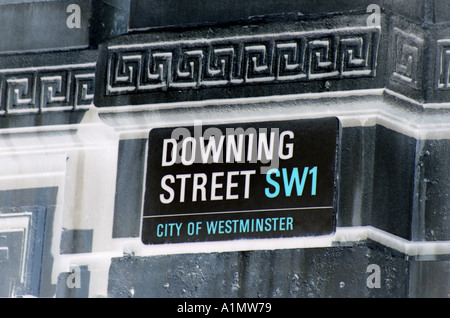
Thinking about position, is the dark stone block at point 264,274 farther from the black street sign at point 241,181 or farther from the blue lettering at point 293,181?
the blue lettering at point 293,181

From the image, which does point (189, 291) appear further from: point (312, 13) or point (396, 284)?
point (312, 13)

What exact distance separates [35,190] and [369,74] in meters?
2.62

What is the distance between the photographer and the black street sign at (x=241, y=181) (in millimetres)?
8633

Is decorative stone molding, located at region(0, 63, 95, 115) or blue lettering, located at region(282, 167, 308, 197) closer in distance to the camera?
blue lettering, located at region(282, 167, 308, 197)

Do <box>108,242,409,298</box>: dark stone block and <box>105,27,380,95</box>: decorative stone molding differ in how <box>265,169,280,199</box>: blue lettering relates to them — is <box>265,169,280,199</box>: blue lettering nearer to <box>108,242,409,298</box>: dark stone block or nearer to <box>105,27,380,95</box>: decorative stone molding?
<box>108,242,409,298</box>: dark stone block

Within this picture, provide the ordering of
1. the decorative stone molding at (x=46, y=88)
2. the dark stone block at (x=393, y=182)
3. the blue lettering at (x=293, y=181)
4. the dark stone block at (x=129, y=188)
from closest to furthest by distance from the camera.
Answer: the dark stone block at (x=393, y=182) → the blue lettering at (x=293, y=181) → the dark stone block at (x=129, y=188) → the decorative stone molding at (x=46, y=88)

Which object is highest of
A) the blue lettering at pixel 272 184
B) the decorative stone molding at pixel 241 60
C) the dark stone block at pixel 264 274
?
the decorative stone molding at pixel 241 60

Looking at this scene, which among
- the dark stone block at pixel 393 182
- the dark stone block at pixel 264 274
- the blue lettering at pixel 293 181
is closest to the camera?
the dark stone block at pixel 264 274

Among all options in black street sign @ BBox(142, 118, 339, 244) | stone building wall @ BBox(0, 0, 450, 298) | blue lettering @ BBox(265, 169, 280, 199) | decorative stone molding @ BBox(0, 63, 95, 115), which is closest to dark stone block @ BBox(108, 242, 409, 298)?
stone building wall @ BBox(0, 0, 450, 298)

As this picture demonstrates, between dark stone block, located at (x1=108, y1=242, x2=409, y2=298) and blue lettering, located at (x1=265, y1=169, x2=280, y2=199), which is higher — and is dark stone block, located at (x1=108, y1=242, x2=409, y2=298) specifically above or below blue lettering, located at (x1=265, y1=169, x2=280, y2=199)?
below

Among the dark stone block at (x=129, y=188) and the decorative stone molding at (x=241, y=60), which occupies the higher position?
the decorative stone molding at (x=241, y=60)

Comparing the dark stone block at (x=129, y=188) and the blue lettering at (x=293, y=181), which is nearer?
the blue lettering at (x=293, y=181)

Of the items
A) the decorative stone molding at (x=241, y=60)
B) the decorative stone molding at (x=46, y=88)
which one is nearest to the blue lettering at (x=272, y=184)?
the decorative stone molding at (x=241, y=60)

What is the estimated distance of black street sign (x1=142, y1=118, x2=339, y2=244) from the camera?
8.63 meters
